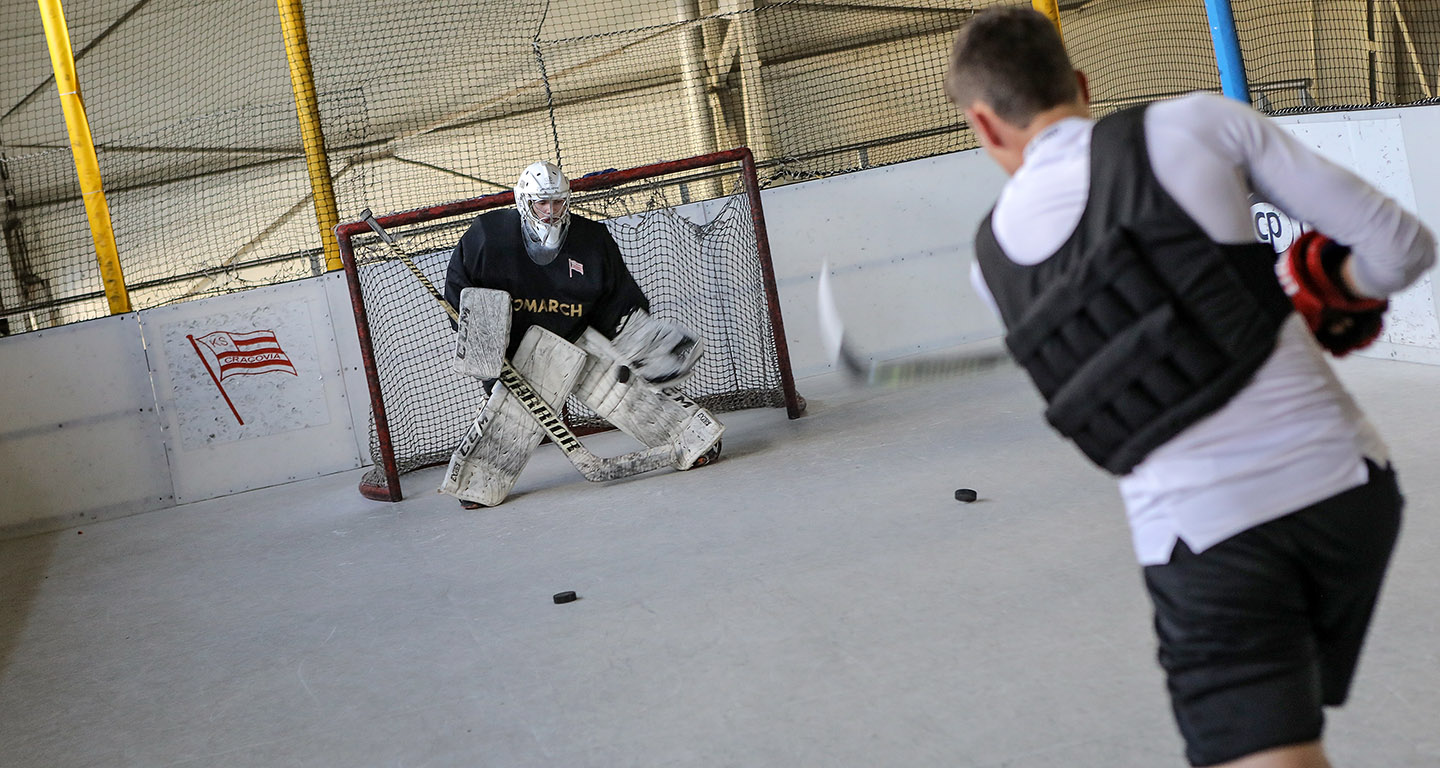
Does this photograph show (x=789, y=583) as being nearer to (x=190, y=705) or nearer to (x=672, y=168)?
(x=190, y=705)

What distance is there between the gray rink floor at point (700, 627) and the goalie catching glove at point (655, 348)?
0.53 metres

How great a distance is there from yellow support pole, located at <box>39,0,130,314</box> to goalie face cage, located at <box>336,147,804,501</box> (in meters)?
1.50

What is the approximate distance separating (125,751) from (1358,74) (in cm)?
1438

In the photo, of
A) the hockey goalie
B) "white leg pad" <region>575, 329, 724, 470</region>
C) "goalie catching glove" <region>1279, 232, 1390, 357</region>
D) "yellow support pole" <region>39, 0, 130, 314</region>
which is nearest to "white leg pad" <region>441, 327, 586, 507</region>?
the hockey goalie

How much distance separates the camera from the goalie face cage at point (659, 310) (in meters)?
6.89

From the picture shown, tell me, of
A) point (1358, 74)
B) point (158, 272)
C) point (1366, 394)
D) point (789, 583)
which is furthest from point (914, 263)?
point (1358, 74)

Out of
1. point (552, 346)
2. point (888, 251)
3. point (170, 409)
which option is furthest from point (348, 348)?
point (888, 251)

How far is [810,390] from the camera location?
7656mm

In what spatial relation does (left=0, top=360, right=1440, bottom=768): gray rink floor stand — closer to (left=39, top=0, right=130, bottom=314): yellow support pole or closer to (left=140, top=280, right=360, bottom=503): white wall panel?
(left=140, top=280, right=360, bottom=503): white wall panel

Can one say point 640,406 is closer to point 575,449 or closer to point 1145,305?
point 575,449

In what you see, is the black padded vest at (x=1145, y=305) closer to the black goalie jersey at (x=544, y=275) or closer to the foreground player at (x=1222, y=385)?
the foreground player at (x=1222, y=385)

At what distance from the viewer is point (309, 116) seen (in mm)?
7641

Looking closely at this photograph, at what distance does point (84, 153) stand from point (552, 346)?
3547 millimetres

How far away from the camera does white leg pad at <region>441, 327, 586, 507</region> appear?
5.88 metres
